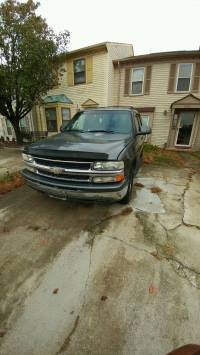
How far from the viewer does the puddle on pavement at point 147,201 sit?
3.48m

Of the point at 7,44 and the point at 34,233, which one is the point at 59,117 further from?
the point at 34,233

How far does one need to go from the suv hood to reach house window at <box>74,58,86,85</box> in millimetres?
10144

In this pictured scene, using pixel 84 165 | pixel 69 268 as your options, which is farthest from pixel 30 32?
pixel 69 268

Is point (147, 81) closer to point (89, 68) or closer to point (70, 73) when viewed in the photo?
point (89, 68)

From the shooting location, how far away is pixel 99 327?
159 centimetres

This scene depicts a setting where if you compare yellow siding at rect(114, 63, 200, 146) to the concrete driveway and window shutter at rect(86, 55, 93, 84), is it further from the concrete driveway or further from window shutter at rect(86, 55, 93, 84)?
the concrete driveway

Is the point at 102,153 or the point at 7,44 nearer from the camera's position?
the point at 102,153

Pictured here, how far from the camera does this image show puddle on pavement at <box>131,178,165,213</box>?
348 cm

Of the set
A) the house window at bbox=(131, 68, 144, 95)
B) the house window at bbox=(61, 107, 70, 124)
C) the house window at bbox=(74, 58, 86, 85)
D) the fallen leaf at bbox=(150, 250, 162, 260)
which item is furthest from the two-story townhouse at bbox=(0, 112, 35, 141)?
the fallen leaf at bbox=(150, 250, 162, 260)

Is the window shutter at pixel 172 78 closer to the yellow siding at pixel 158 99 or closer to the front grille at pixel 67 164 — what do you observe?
the yellow siding at pixel 158 99

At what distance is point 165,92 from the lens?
10.5 metres

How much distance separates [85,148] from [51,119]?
36.3 ft

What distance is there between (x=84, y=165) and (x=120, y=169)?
51 centimetres

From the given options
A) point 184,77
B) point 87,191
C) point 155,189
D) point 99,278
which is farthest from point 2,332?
point 184,77
